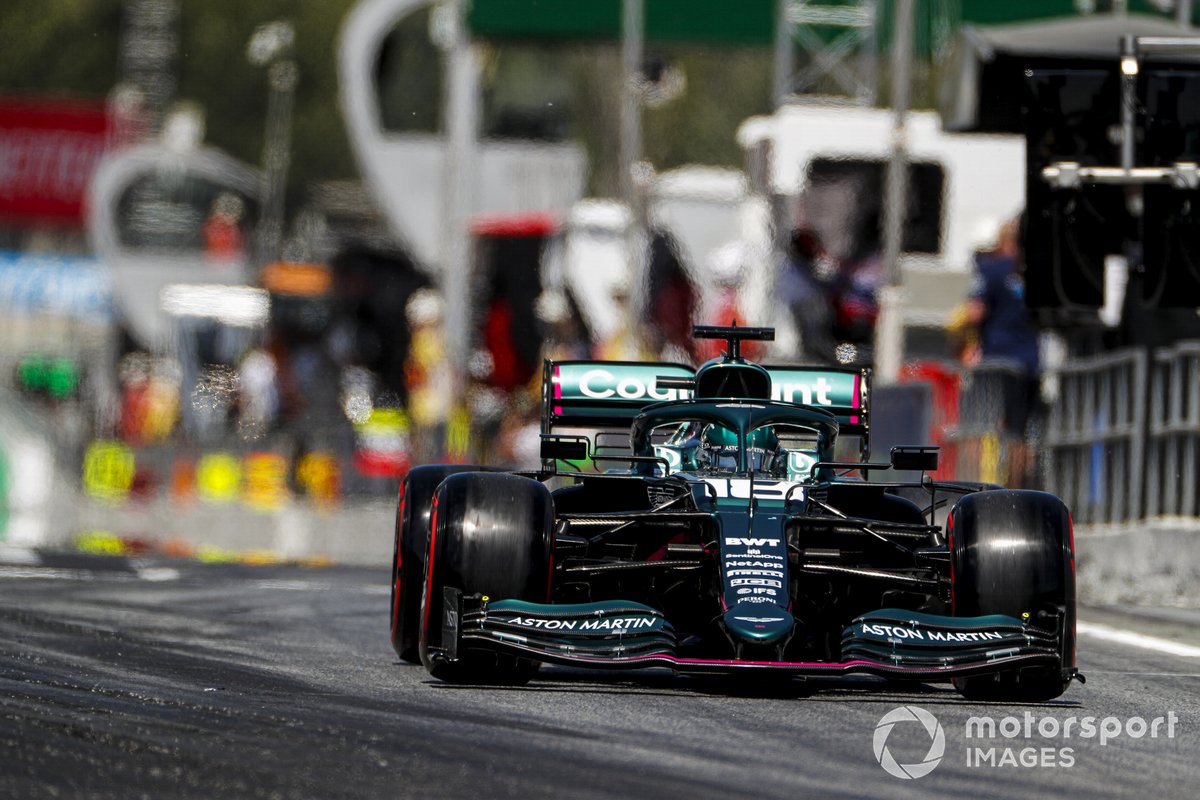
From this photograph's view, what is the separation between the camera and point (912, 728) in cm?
798

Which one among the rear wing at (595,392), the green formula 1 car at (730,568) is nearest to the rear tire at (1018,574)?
the green formula 1 car at (730,568)

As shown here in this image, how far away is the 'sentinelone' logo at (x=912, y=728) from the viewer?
22.9 feet

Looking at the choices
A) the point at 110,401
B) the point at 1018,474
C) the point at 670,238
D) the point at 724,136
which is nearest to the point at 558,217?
the point at 670,238

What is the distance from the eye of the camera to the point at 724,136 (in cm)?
7688

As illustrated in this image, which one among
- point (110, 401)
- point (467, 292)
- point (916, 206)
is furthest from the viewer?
point (110, 401)

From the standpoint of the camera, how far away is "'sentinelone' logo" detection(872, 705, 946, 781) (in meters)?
6.99

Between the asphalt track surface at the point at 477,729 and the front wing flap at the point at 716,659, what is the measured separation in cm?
15

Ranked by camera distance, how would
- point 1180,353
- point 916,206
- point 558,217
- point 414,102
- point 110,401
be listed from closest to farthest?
point 1180,353 → point 916,206 → point 558,217 → point 110,401 → point 414,102

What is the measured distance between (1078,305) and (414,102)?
3169 cm

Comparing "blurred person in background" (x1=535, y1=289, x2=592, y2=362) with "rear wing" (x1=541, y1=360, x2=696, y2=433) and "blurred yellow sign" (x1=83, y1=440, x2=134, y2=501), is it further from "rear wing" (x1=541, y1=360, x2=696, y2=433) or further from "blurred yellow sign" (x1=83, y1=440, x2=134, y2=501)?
"rear wing" (x1=541, y1=360, x2=696, y2=433)

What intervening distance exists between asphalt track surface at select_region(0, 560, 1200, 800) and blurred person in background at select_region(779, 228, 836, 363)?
11635 millimetres

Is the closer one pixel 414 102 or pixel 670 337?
pixel 670 337

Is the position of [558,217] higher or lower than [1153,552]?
higher

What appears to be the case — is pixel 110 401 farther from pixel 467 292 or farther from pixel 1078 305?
pixel 1078 305
